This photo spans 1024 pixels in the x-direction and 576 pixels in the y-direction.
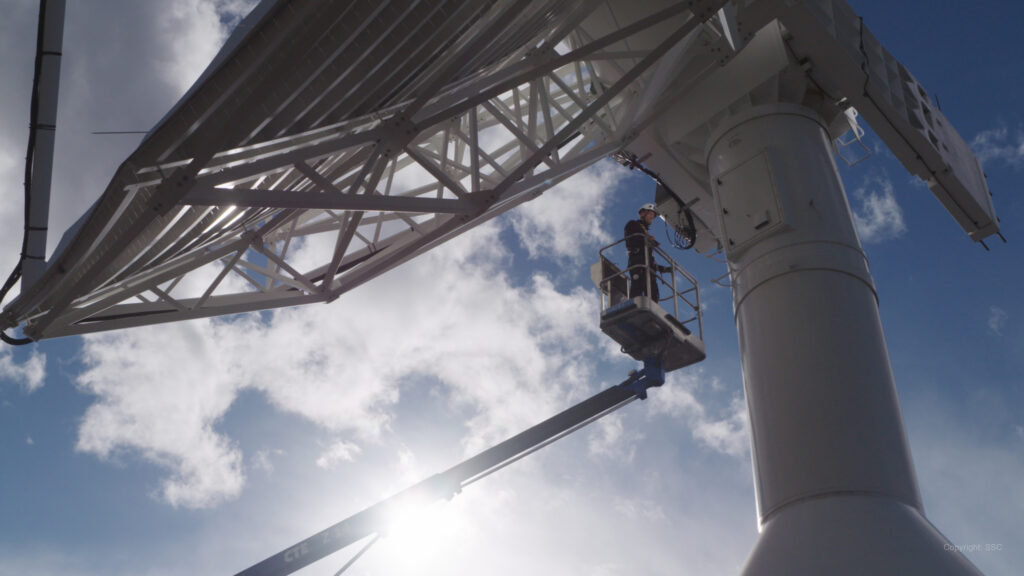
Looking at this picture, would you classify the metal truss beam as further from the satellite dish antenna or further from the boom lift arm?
the boom lift arm

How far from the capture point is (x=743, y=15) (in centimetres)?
995

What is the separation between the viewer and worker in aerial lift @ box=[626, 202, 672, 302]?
12.9m

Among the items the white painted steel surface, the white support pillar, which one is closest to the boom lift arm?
the white support pillar

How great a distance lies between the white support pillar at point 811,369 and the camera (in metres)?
7.06

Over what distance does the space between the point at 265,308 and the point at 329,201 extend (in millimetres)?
4746

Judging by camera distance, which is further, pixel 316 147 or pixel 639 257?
pixel 639 257

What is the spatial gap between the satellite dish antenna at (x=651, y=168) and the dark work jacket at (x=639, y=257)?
33.0 inches

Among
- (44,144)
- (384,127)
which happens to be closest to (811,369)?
(384,127)

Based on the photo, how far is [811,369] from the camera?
8.30m

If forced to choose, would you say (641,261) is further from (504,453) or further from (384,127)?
(384,127)

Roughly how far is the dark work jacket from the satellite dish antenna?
838 mm

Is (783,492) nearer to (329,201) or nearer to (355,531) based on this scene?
(329,201)

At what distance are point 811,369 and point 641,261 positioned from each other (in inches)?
202

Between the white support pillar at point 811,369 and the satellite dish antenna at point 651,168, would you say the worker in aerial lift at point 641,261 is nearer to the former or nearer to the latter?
the satellite dish antenna at point 651,168
